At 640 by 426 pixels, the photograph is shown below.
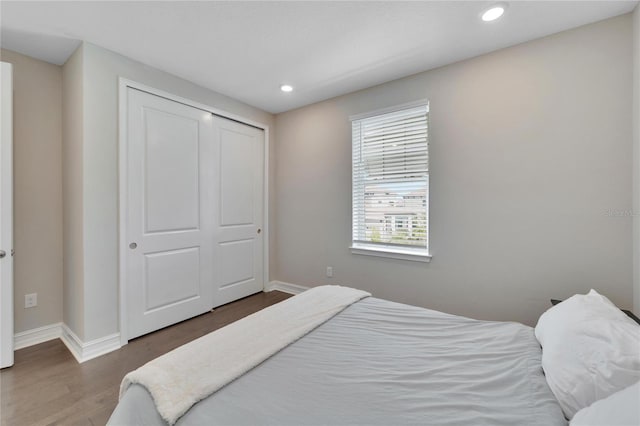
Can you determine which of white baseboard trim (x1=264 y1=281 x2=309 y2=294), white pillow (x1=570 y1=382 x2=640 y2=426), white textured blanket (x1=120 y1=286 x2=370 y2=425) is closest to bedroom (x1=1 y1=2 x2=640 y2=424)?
white baseboard trim (x1=264 y1=281 x2=309 y2=294)

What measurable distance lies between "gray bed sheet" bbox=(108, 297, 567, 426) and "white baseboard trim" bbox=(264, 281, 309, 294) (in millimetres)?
2339

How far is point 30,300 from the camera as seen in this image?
7.81ft

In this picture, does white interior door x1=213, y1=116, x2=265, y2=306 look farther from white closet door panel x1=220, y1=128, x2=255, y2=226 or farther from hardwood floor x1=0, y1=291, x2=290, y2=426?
hardwood floor x1=0, y1=291, x2=290, y2=426

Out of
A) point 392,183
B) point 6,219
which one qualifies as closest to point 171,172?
point 6,219

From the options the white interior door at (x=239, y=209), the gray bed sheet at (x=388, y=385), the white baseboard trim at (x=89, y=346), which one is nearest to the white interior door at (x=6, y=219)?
the white baseboard trim at (x=89, y=346)

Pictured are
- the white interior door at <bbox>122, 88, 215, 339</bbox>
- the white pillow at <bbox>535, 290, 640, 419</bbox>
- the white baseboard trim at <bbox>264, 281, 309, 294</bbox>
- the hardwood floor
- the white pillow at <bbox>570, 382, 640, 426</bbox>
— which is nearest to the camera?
the white pillow at <bbox>570, 382, 640, 426</bbox>

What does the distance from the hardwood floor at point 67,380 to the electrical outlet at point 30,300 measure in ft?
1.20

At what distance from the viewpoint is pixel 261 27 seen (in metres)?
1.99

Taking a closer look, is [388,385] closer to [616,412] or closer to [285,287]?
[616,412]

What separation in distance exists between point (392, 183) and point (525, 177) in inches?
45.8

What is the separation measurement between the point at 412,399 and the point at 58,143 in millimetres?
3520

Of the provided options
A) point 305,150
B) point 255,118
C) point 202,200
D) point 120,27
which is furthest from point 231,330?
point 255,118

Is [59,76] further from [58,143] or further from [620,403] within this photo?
[620,403]

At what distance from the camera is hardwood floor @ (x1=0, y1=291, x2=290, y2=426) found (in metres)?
1.58
